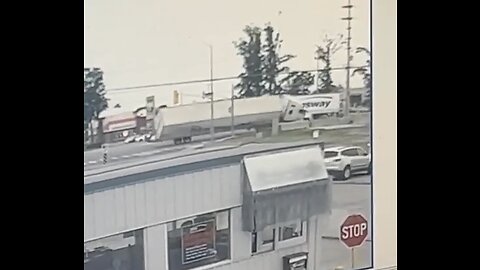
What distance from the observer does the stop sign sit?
2.49 m

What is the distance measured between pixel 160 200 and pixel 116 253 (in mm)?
199

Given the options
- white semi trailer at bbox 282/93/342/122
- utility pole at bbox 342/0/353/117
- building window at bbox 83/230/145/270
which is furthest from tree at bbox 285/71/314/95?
A: building window at bbox 83/230/145/270

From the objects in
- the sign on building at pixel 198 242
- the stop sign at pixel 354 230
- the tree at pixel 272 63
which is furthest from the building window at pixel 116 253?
the stop sign at pixel 354 230

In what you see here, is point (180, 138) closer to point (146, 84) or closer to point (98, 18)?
point (146, 84)

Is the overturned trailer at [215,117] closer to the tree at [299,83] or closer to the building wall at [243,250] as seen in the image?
the tree at [299,83]

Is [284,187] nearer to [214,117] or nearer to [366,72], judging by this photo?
[214,117]

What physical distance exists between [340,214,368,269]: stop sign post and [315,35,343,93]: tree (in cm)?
46

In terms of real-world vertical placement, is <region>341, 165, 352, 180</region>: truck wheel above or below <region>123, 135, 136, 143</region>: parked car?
below

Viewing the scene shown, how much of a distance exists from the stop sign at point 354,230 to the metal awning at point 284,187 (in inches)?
3.8

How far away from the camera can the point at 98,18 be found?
1.95 metres

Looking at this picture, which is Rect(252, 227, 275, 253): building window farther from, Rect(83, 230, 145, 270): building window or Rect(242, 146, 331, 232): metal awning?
Rect(83, 230, 145, 270): building window
